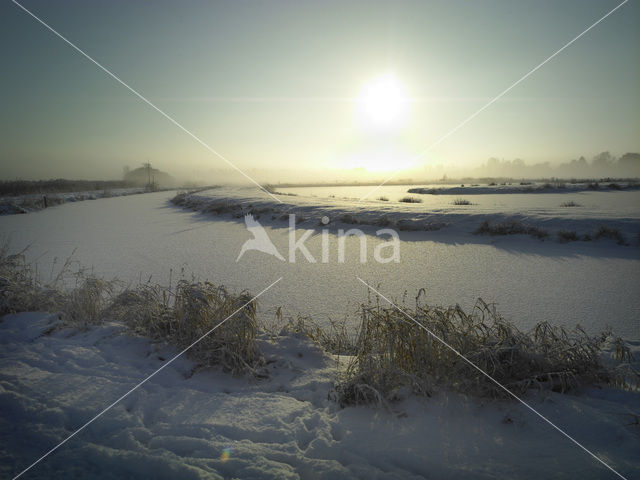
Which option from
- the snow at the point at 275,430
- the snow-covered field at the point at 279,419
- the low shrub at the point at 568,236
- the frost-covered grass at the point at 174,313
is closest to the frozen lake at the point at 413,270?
the snow-covered field at the point at 279,419

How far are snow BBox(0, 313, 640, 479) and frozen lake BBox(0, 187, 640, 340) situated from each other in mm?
1642

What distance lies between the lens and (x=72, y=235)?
9.40 metres

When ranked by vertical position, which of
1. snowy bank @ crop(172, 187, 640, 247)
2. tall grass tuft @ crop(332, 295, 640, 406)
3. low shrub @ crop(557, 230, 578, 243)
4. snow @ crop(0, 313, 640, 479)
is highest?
snowy bank @ crop(172, 187, 640, 247)

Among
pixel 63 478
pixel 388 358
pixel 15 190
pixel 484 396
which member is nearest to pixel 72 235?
pixel 63 478

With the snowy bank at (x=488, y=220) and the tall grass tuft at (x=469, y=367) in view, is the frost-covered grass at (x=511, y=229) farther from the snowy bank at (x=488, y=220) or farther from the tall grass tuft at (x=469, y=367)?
the tall grass tuft at (x=469, y=367)

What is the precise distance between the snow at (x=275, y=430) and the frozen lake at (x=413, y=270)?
164 cm

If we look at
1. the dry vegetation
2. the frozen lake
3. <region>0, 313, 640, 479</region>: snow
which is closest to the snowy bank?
the frozen lake

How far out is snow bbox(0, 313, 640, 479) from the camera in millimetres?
1537

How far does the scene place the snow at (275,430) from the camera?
1537 millimetres

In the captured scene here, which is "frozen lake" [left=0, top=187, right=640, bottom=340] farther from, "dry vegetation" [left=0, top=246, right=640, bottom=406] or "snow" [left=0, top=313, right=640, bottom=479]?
"snow" [left=0, top=313, right=640, bottom=479]

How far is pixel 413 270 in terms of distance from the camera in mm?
5602

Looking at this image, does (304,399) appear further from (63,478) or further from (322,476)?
(63,478)

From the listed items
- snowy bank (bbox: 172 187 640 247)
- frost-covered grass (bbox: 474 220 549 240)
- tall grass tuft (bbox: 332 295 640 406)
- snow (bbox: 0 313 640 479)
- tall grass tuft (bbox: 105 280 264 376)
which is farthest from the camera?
frost-covered grass (bbox: 474 220 549 240)

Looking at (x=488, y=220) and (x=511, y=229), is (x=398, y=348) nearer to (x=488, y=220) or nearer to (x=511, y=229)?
(x=511, y=229)
